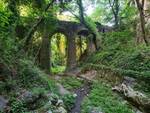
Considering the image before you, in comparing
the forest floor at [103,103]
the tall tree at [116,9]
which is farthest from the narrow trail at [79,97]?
the tall tree at [116,9]

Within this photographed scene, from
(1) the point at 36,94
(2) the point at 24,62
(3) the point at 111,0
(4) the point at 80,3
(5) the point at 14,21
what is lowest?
(1) the point at 36,94

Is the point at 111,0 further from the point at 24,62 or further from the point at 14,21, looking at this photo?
the point at 24,62

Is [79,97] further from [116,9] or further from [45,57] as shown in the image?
[116,9]

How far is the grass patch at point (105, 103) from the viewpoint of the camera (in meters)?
9.08

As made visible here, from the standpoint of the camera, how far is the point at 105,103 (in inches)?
386

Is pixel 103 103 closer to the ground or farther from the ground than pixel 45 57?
closer to the ground

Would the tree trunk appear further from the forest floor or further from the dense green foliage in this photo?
the forest floor

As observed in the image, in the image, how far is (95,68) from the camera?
714 inches

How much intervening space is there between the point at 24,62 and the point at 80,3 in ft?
38.1

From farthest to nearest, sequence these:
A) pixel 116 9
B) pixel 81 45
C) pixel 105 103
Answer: pixel 81 45, pixel 116 9, pixel 105 103

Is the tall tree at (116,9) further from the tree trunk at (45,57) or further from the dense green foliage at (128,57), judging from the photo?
the tree trunk at (45,57)

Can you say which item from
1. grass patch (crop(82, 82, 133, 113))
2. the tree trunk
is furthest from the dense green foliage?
the tree trunk

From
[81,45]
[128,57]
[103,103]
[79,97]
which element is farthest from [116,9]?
[103,103]

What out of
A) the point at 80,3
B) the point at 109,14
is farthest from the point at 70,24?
the point at 109,14
